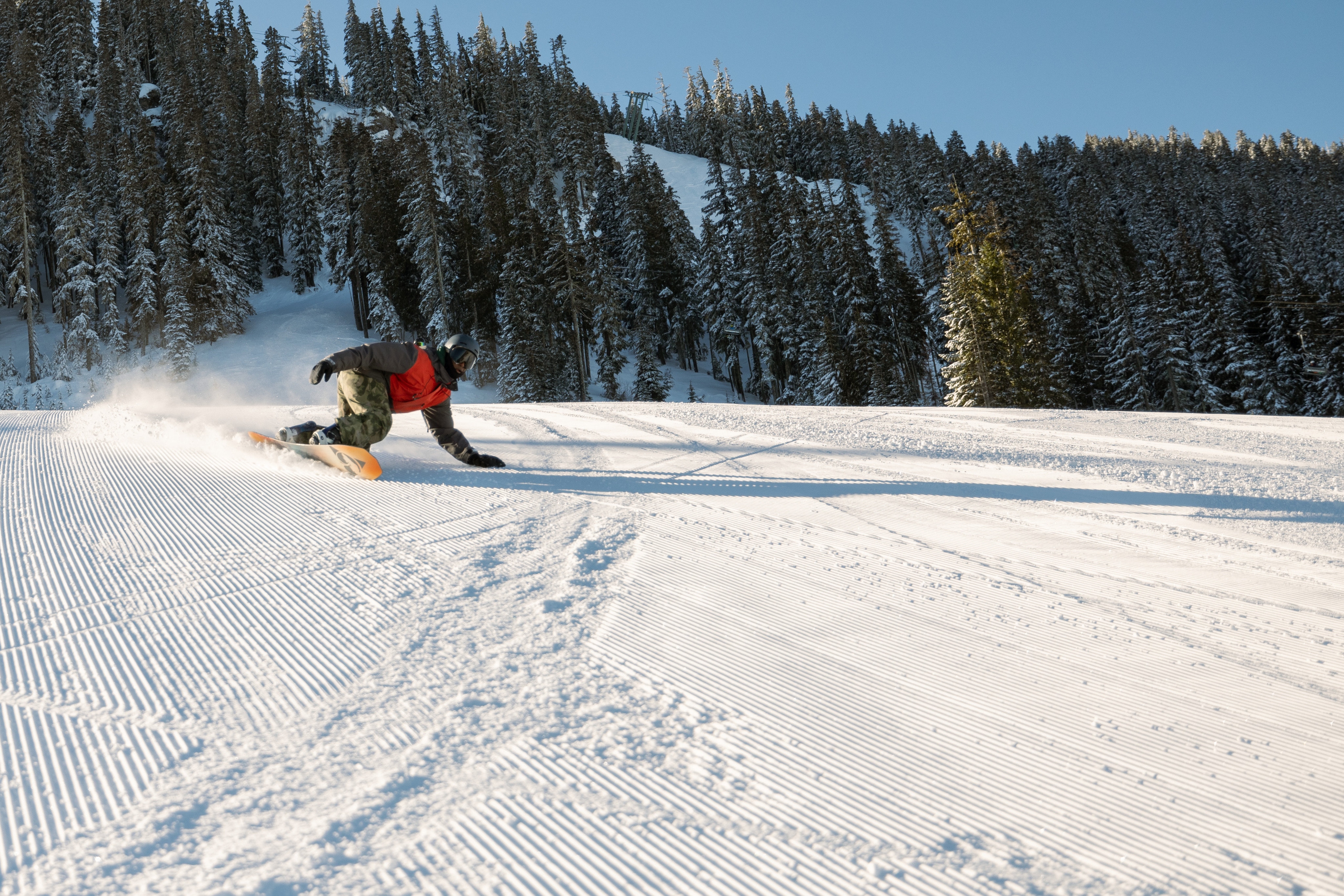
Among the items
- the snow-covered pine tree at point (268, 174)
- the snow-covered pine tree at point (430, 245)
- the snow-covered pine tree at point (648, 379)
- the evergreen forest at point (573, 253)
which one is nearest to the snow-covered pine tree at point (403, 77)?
the evergreen forest at point (573, 253)

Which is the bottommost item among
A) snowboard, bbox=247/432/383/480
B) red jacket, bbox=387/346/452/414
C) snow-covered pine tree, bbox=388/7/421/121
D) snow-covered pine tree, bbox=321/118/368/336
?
snowboard, bbox=247/432/383/480

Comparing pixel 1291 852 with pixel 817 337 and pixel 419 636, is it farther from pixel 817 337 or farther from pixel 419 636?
pixel 817 337

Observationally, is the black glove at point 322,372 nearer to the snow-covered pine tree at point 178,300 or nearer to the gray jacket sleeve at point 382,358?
the gray jacket sleeve at point 382,358

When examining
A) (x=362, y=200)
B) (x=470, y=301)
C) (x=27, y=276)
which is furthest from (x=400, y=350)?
(x=27, y=276)

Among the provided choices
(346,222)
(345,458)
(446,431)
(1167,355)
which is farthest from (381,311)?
(1167,355)

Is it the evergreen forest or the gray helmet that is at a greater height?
the evergreen forest

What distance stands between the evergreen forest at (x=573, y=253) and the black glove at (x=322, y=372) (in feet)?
83.9

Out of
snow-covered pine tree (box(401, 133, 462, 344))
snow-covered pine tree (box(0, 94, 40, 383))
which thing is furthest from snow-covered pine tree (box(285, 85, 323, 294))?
snow-covered pine tree (box(0, 94, 40, 383))

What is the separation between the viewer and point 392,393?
607 centimetres

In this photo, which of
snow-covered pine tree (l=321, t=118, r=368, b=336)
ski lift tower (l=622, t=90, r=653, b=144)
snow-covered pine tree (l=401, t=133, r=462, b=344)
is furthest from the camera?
ski lift tower (l=622, t=90, r=653, b=144)

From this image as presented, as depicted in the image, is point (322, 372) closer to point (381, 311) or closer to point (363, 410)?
point (363, 410)

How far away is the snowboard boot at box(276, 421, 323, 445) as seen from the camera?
6.11m

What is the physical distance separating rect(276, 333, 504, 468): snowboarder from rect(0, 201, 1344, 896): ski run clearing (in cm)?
99

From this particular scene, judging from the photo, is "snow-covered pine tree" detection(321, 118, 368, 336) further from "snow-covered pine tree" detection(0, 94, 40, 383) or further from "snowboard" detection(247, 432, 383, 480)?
"snowboard" detection(247, 432, 383, 480)
